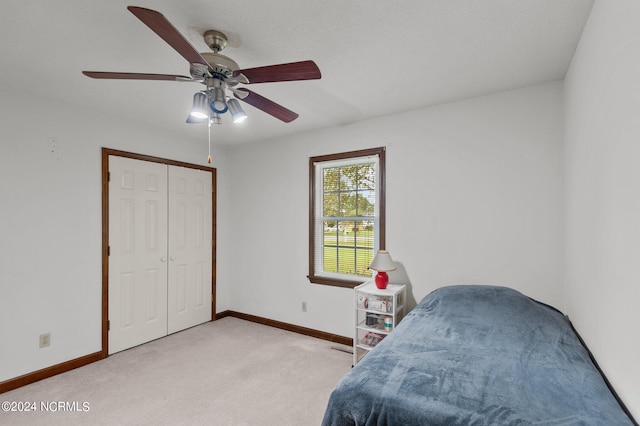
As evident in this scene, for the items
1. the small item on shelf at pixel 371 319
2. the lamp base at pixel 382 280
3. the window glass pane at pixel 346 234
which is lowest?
the small item on shelf at pixel 371 319

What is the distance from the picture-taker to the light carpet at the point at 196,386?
2.15m

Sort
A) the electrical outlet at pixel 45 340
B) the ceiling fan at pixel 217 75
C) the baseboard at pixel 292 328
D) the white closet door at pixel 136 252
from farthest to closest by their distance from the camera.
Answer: the baseboard at pixel 292 328, the white closet door at pixel 136 252, the electrical outlet at pixel 45 340, the ceiling fan at pixel 217 75

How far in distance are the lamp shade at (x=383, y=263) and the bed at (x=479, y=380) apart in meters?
0.89

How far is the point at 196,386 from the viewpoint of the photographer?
254 centimetres

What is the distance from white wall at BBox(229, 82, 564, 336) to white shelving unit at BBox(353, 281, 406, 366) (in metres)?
0.24

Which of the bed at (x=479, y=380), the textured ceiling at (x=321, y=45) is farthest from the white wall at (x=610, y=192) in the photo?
the textured ceiling at (x=321, y=45)

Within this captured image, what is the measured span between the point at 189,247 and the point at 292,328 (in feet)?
5.49

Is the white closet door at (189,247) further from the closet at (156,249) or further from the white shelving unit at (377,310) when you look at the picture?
the white shelving unit at (377,310)

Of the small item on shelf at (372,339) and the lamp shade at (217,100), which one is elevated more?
the lamp shade at (217,100)

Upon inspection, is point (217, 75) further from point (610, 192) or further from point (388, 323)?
point (388, 323)

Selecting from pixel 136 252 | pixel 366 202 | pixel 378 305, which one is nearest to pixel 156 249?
pixel 136 252

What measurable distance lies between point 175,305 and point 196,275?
1.45 feet

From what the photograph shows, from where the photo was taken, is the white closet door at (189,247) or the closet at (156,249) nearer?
the closet at (156,249)

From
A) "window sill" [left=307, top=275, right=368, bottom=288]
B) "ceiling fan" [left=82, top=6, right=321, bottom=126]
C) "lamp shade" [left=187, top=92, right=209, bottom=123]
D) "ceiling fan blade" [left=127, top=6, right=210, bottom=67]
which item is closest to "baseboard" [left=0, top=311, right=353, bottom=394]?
"window sill" [left=307, top=275, right=368, bottom=288]
